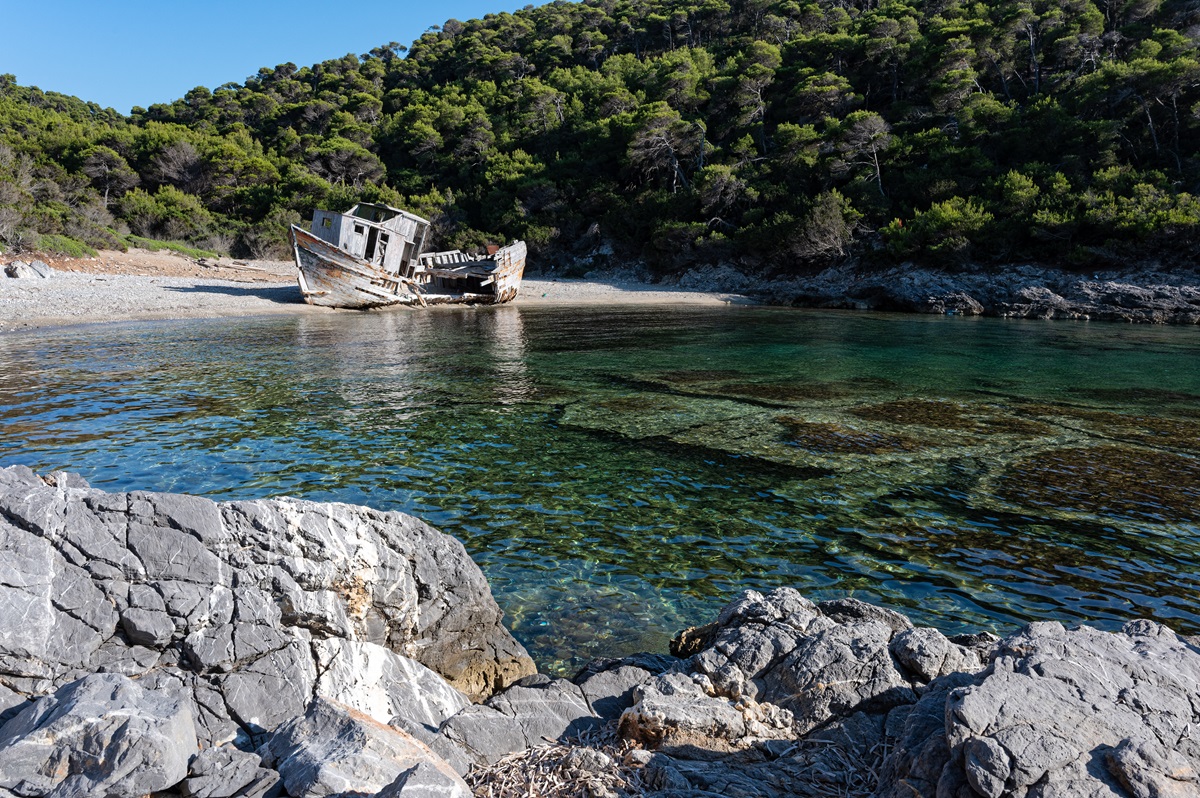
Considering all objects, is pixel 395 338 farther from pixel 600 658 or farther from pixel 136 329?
pixel 600 658

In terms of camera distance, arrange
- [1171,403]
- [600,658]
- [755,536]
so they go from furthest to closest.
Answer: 1. [1171,403]
2. [755,536]
3. [600,658]

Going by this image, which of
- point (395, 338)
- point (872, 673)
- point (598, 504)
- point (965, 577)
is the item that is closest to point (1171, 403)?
point (965, 577)

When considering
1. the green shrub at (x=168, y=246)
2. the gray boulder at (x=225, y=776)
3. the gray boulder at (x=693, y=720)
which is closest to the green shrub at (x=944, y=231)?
the gray boulder at (x=693, y=720)

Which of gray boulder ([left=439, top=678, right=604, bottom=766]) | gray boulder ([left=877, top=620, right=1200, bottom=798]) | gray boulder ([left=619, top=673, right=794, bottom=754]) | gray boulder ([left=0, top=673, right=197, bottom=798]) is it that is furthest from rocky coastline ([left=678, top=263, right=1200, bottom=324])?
gray boulder ([left=0, top=673, right=197, bottom=798])

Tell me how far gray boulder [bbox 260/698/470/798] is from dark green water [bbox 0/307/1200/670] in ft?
5.75

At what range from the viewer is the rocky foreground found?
224 centimetres

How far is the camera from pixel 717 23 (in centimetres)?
6519

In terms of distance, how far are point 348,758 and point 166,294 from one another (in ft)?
92.2

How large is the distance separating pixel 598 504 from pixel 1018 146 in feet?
128

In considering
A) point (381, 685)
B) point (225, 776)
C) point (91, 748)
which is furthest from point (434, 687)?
point (91, 748)

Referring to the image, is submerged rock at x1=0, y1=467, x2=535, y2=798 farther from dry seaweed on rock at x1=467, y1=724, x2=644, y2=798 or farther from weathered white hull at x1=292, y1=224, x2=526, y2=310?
weathered white hull at x1=292, y1=224, x2=526, y2=310

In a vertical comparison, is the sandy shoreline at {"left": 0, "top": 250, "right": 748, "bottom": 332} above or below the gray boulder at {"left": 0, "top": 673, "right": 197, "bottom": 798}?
→ above

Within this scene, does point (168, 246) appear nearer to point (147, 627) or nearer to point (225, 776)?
point (147, 627)

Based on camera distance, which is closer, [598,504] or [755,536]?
[755,536]
